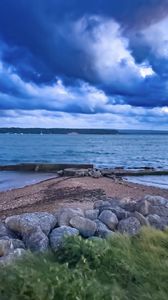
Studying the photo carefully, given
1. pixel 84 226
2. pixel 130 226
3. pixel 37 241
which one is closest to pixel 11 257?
pixel 37 241

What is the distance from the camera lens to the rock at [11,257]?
4.62 m

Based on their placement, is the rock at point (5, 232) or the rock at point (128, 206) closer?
the rock at point (5, 232)

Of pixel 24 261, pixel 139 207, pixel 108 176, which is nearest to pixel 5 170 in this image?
pixel 108 176

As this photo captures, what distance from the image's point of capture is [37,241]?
5.65 metres

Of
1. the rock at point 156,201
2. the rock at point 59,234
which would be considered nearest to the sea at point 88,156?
the rock at point 156,201

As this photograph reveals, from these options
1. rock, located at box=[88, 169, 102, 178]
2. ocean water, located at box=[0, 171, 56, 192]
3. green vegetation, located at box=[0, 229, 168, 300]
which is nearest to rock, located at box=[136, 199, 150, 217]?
green vegetation, located at box=[0, 229, 168, 300]

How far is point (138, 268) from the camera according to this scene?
15.2ft

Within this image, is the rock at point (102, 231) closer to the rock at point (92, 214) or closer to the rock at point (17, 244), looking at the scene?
the rock at point (92, 214)

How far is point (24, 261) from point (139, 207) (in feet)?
11.3

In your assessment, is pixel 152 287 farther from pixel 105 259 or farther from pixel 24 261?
pixel 24 261

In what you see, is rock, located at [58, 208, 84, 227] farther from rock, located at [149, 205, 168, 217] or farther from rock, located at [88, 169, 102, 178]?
rock, located at [88, 169, 102, 178]

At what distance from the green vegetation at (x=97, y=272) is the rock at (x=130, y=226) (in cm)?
47

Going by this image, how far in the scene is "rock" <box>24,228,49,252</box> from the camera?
5535 millimetres

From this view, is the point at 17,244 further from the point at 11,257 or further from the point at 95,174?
the point at 95,174
